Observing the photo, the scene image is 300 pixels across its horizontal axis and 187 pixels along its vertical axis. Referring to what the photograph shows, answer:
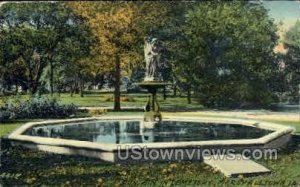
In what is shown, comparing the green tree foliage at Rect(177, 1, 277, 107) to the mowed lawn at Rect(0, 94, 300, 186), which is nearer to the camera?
the mowed lawn at Rect(0, 94, 300, 186)

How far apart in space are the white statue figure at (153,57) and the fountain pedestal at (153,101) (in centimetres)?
23

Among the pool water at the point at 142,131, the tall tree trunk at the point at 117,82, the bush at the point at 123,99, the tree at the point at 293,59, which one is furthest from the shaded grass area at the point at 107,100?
the tree at the point at 293,59

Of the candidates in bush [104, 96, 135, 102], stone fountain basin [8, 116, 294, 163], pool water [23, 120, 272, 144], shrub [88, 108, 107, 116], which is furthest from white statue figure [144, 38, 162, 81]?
stone fountain basin [8, 116, 294, 163]

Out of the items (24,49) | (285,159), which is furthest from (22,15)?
(285,159)

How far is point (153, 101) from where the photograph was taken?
11.7 meters

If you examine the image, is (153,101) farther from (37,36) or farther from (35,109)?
(37,36)

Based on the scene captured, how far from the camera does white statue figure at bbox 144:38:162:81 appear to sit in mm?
11789

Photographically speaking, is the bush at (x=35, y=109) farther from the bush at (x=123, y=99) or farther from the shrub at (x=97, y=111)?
the bush at (x=123, y=99)

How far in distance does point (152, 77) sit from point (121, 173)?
363 centimetres

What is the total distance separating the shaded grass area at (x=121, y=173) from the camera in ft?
27.3

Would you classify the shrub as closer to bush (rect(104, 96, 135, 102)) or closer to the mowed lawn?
bush (rect(104, 96, 135, 102))

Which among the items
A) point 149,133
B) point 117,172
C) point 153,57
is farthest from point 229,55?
point 117,172

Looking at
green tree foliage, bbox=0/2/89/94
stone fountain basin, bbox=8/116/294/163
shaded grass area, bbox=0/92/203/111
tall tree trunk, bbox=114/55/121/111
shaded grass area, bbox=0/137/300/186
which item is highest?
green tree foliage, bbox=0/2/89/94

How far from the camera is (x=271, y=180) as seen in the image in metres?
8.30
